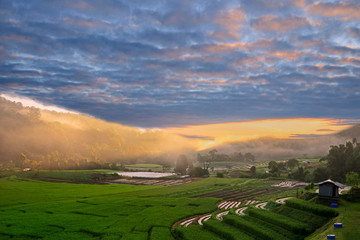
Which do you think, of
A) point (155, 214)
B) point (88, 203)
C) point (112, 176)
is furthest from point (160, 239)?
point (112, 176)

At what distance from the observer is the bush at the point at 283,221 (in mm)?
47494

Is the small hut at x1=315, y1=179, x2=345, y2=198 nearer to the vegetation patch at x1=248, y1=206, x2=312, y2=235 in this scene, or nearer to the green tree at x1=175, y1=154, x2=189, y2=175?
the vegetation patch at x1=248, y1=206, x2=312, y2=235

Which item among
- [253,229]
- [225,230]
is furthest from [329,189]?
[225,230]

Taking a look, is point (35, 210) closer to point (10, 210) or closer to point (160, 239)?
point (10, 210)

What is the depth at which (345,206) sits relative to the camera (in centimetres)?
5659

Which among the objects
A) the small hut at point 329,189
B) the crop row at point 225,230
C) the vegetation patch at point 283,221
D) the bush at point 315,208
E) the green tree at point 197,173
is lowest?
the green tree at point 197,173

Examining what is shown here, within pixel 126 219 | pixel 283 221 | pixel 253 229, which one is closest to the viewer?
pixel 253 229

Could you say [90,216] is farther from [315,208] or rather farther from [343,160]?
[343,160]

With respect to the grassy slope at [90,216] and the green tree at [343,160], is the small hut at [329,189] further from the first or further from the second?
A: the green tree at [343,160]

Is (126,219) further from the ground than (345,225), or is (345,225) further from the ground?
(345,225)

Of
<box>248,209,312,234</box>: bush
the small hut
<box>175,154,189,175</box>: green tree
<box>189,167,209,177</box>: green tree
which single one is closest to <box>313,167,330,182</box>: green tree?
<box>189,167,209,177</box>: green tree

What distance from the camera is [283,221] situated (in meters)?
50.5

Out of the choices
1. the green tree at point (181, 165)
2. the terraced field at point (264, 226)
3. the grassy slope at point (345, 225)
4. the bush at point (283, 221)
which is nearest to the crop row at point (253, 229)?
the terraced field at point (264, 226)

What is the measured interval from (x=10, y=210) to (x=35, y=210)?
263 inches
